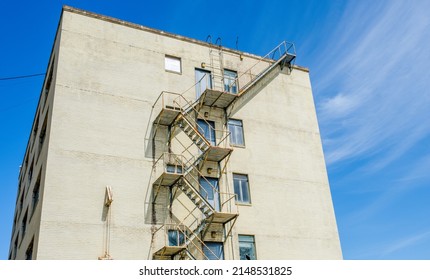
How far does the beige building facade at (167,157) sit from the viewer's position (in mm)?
22953

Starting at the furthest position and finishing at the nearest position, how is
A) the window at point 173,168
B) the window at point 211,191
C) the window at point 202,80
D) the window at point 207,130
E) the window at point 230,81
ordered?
the window at point 230,81, the window at point 202,80, the window at point 207,130, the window at point 211,191, the window at point 173,168

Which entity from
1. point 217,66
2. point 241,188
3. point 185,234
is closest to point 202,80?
point 217,66

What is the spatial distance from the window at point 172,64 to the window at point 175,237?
10580mm

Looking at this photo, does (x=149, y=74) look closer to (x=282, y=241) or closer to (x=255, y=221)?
(x=255, y=221)

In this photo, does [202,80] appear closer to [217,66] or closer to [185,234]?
[217,66]

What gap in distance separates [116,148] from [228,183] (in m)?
7.00

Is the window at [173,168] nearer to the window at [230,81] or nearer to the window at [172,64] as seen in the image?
the window at [172,64]

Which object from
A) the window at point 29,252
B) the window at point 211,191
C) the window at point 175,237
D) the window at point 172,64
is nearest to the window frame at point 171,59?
the window at point 172,64

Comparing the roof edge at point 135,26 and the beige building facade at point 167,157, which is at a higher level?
the roof edge at point 135,26

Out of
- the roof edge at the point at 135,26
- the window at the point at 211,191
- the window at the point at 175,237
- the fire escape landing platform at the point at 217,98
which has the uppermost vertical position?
the roof edge at the point at 135,26

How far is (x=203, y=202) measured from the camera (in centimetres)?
2452

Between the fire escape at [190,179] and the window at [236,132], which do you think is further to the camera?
the window at [236,132]

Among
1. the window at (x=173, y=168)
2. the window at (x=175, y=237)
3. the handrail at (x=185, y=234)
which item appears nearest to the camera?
the handrail at (x=185, y=234)
